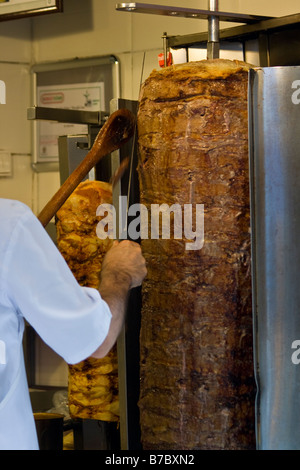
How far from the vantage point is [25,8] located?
11.7 ft

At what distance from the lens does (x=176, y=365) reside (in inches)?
73.0

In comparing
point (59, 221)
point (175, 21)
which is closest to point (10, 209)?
point (59, 221)

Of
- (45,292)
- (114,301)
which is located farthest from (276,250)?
(45,292)

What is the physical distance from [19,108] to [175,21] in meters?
1.11

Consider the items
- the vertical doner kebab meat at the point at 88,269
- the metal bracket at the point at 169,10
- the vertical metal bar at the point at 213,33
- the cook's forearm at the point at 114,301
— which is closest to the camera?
the cook's forearm at the point at 114,301

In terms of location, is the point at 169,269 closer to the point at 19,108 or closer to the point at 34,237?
the point at 34,237

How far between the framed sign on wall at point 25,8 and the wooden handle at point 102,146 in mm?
1717

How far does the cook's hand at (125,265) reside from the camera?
1.54 metres

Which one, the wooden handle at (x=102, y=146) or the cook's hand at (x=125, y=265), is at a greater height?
the wooden handle at (x=102, y=146)

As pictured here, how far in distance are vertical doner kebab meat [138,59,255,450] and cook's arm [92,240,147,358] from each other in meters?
0.25

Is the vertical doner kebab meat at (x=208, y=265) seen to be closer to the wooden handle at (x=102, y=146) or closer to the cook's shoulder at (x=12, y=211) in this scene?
the wooden handle at (x=102, y=146)

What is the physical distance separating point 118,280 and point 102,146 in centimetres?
65

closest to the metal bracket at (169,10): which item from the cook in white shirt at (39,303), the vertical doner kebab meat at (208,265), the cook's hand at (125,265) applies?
the vertical doner kebab meat at (208,265)

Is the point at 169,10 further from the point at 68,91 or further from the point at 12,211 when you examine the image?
the point at 68,91
